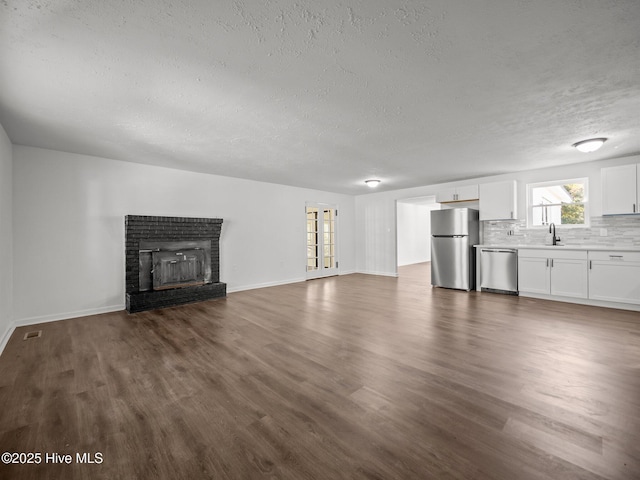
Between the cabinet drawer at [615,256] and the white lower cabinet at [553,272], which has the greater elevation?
the cabinet drawer at [615,256]

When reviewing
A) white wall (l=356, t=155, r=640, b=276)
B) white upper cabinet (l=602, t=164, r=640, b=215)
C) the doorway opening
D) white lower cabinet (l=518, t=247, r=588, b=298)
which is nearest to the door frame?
white wall (l=356, t=155, r=640, b=276)

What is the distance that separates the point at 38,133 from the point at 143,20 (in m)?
2.98

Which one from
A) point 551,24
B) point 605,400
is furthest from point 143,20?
point 605,400

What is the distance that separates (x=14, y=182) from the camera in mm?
3883

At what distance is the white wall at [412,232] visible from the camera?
10.8 m

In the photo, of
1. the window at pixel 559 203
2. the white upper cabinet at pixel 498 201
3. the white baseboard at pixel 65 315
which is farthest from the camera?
the white upper cabinet at pixel 498 201

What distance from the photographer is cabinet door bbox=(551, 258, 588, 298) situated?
4633 mm

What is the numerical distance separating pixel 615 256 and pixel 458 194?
109 inches

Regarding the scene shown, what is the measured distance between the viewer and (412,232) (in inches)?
450

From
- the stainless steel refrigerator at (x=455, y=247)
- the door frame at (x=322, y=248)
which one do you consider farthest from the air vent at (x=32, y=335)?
the stainless steel refrigerator at (x=455, y=247)

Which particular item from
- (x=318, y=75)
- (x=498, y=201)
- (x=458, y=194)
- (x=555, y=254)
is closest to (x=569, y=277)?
(x=555, y=254)

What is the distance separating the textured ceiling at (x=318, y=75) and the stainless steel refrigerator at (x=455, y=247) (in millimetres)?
2113

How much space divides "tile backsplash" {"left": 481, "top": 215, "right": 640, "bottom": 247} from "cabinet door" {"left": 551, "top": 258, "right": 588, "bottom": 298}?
0.67 m

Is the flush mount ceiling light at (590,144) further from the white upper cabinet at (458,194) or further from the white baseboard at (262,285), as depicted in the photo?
the white baseboard at (262,285)
